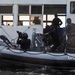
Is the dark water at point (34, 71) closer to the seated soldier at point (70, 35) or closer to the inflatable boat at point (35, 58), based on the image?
the inflatable boat at point (35, 58)

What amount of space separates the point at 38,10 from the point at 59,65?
169 inches

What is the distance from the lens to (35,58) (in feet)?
64.0

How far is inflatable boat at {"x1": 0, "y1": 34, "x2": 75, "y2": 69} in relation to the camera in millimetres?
19328

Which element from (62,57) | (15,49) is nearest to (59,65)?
(62,57)

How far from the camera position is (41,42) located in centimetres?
2172

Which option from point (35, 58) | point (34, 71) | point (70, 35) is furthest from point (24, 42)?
point (70, 35)

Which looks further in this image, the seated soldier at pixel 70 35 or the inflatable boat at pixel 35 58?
the seated soldier at pixel 70 35

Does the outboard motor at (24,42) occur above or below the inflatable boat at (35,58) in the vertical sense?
above

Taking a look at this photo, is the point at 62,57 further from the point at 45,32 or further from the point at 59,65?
the point at 45,32

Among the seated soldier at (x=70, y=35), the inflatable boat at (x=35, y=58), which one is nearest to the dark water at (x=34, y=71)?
the inflatable boat at (x=35, y=58)

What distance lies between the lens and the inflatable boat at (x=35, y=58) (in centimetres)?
1933

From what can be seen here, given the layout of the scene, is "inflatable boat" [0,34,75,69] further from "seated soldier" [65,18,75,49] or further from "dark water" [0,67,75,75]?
"seated soldier" [65,18,75,49]

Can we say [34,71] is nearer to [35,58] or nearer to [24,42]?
[35,58]

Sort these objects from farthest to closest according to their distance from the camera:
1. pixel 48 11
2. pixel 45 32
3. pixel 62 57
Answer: pixel 48 11, pixel 45 32, pixel 62 57
